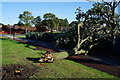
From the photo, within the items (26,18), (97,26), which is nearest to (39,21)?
(26,18)

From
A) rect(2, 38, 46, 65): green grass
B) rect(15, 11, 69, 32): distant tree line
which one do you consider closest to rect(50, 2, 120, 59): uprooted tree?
rect(2, 38, 46, 65): green grass

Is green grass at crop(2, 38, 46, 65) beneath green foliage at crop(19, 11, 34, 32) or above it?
beneath

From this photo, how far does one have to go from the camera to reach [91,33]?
10828mm

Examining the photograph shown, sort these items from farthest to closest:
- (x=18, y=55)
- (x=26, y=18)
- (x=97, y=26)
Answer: (x=26, y=18) → (x=97, y=26) → (x=18, y=55)

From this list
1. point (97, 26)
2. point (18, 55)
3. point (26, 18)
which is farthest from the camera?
point (26, 18)

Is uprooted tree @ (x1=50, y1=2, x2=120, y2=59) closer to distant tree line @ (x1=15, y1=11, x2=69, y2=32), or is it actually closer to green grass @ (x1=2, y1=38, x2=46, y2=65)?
green grass @ (x1=2, y1=38, x2=46, y2=65)

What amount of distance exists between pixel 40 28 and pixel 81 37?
36806 millimetres

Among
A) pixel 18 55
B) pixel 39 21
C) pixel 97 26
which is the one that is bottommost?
pixel 18 55

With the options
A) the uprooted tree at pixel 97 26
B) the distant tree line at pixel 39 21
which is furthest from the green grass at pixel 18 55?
the distant tree line at pixel 39 21

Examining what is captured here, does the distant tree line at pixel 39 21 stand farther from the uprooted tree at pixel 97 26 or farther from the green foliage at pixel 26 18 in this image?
the uprooted tree at pixel 97 26

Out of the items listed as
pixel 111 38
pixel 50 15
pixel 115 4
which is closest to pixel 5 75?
pixel 111 38

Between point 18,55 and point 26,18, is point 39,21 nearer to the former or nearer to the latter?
point 26,18

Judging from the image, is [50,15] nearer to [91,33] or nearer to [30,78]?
[91,33]

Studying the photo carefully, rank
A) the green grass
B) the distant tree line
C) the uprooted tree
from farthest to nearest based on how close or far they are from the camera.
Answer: the distant tree line → the uprooted tree → the green grass
